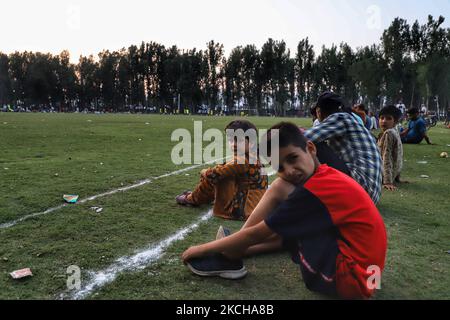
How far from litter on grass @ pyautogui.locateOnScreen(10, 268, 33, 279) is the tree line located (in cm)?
7059

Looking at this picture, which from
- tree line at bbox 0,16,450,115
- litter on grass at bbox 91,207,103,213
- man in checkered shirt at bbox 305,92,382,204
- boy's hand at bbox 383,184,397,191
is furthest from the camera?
tree line at bbox 0,16,450,115

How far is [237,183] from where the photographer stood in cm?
475

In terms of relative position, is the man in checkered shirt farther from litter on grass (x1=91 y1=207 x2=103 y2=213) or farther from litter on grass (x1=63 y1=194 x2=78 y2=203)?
litter on grass (x1=63 y1=194 x2=78 y2=203)

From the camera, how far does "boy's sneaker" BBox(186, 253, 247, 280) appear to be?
121 inches

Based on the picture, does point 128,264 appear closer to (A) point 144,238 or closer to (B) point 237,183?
(A) point 144,238

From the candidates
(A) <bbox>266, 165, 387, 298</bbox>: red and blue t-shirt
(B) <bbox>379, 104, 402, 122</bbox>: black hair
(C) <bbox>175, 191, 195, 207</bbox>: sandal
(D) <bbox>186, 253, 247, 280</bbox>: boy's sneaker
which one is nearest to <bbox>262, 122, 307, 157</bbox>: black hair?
(A) <bbox>266, 165, 387, 298</bbox>: red and blue t-shirt

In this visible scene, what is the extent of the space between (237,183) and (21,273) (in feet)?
8.24

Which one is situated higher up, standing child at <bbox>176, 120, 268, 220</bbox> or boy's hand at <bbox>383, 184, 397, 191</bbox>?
standing child at <bbox>176, 120, 268, 220</bbox>

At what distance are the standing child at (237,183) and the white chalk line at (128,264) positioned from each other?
0.71 m

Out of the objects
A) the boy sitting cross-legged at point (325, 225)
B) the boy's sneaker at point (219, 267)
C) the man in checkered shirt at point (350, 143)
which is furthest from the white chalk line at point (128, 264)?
the man in checkered shirt at point (350, 143)

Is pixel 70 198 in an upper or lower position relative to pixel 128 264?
upper

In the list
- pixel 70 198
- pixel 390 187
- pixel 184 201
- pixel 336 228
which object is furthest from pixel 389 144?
pixel 70 198

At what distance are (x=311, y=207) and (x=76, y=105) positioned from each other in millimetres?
103524

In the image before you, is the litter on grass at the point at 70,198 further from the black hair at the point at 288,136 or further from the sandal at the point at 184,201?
the black hair at the point at 288,136
